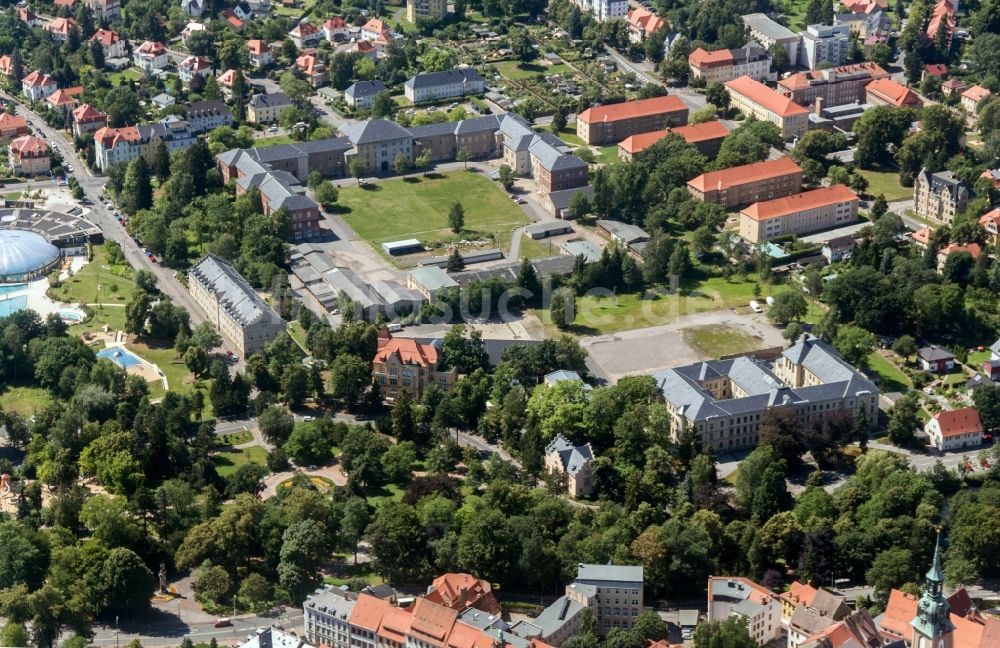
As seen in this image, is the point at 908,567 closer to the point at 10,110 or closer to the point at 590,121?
the point at 590,121

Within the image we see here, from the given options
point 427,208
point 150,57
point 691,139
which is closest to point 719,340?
point 427,208

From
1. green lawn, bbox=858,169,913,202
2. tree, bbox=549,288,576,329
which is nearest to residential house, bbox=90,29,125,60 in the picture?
tree, bbox=549,288,576,329

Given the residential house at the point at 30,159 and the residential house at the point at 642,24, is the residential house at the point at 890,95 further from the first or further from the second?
the residential house at the point at 30,159

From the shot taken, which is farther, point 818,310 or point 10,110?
point 10,110

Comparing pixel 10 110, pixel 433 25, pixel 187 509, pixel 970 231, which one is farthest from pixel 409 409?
pixel 433 25

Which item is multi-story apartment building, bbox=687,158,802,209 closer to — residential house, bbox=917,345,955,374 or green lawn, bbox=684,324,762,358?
green lawn, bbox=684,324,762,358
